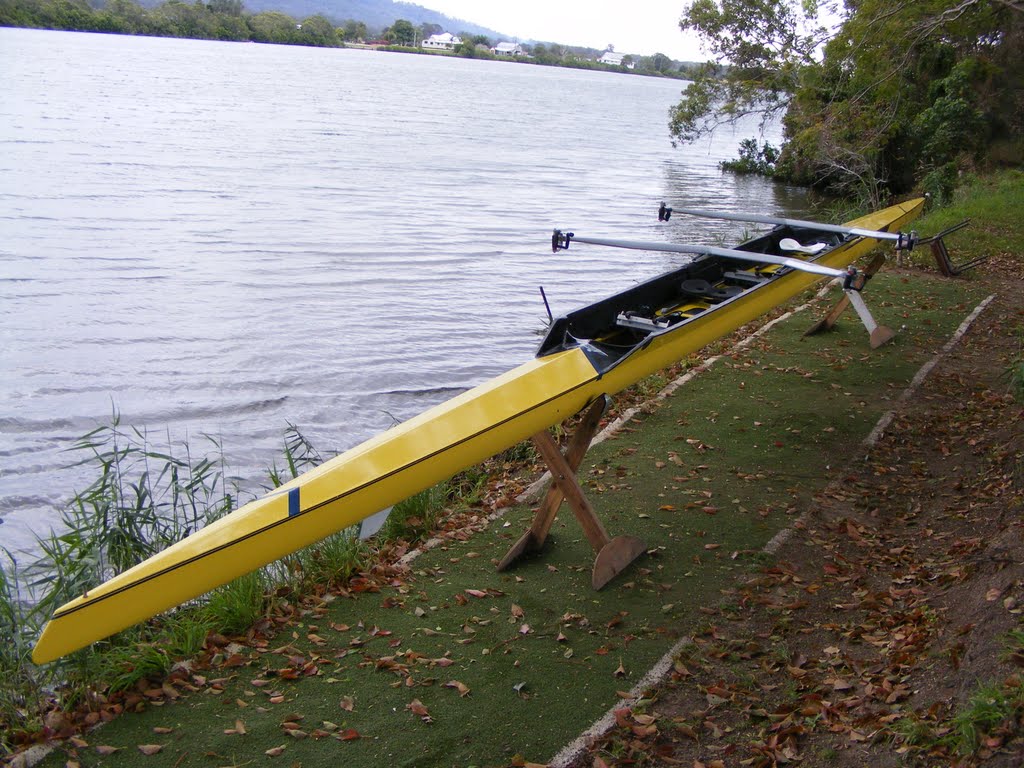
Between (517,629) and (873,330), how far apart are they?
611 cm

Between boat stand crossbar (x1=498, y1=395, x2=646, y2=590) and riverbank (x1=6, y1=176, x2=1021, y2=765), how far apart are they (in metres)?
0.12

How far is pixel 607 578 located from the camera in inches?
200

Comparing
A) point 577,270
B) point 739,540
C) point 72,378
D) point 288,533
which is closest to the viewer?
point 288,533

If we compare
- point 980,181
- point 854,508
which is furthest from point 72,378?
point 980,181

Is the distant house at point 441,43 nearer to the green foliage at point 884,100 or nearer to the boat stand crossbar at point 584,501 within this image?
the green foliage at point 884,100

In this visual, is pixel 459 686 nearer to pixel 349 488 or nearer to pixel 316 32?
pixel 349 488

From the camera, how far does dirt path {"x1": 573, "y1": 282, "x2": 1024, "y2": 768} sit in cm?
344

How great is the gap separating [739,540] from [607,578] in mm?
989

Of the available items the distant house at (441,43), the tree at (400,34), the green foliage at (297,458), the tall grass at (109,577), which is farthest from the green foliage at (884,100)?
the distant house at (441,43)

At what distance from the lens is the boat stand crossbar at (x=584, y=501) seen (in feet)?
16.1

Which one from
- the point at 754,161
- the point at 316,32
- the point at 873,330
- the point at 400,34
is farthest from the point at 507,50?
the point at 873,330

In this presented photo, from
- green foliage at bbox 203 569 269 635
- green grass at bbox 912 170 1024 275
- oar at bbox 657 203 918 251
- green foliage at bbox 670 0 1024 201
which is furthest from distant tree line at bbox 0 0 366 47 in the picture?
green foliage at bbox 203 569 269 635

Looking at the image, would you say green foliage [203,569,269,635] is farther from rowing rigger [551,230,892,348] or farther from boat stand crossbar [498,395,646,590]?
rowing rigger [551,230,892,348]

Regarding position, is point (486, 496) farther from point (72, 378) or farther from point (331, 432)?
point (72, 378)
